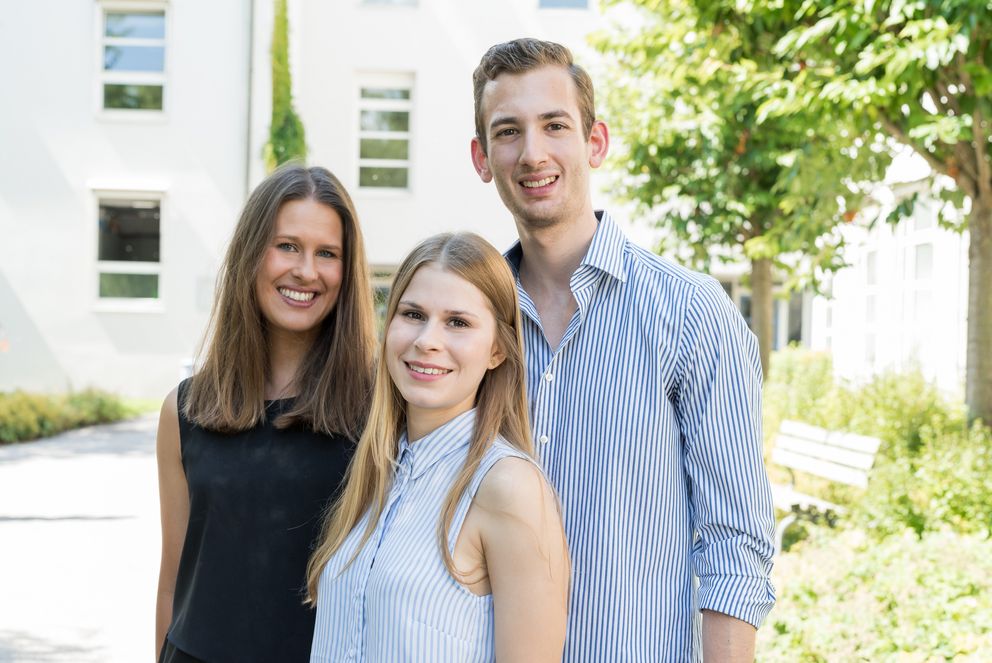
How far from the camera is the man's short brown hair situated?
2.24m

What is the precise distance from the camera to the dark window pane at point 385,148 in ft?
64.6

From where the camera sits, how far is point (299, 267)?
97.6 inches

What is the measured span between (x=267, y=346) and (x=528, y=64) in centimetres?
96

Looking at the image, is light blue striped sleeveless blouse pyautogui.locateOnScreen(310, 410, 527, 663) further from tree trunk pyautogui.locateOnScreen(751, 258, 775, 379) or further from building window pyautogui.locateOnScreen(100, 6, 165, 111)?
building window pyautogui.locateOnScreen(100, 6, 165, 111)

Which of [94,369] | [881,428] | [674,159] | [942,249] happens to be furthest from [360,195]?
[881,428]

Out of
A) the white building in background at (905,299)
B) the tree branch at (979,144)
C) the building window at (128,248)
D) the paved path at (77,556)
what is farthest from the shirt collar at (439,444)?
the building window at (128,248)

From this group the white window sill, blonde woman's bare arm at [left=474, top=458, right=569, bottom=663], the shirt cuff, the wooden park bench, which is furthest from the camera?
the white window sill

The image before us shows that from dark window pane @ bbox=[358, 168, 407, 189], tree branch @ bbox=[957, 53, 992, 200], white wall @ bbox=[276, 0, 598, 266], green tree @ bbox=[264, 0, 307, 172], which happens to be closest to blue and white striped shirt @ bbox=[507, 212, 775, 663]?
tree branch @ bbox=[957, 53, 992, 200]

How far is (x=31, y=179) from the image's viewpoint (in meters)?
18.5

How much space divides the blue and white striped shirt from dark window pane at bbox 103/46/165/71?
18.4 m

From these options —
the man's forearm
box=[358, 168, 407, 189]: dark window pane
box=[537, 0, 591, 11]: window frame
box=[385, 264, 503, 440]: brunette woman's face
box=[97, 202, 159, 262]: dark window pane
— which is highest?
box=[537, 0, 591, 11]: window frame

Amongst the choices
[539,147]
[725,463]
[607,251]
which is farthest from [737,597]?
[539,147]

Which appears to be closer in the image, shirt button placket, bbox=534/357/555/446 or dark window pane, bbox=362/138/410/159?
shirt button placket, bbox=534/357/555/446

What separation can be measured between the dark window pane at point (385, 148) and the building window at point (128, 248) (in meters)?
3.89
